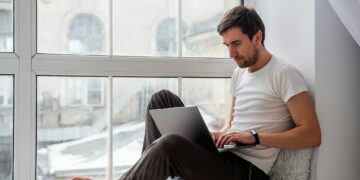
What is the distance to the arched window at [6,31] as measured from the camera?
1726mm

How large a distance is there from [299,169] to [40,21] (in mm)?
1342

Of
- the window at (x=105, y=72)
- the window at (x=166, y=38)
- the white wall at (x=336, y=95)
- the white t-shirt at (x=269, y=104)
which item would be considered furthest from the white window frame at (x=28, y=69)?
the white wall at (x=336, y=95)

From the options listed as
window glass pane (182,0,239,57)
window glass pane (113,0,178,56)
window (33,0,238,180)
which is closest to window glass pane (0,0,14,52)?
window (33,0,238,180)

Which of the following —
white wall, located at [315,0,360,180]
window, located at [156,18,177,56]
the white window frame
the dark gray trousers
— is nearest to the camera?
the dark gray trousers

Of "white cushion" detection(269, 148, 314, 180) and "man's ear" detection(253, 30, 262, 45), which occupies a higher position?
"man's ear" detection(253, 30, 262, 45)

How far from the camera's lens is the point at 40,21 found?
5.86 feet

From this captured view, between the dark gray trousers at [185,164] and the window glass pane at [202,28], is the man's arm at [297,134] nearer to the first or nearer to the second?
the dark gray trousers at [185,164]

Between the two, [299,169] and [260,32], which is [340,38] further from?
[299,169]

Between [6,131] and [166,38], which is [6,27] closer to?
[6,131]

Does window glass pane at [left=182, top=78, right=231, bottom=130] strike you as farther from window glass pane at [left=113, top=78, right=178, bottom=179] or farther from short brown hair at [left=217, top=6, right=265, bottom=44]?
short brown hair at [left=217, top=6, right=265, bottom=44]

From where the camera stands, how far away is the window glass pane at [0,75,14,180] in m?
1.74

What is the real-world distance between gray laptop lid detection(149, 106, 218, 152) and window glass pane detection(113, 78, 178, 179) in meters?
0.44

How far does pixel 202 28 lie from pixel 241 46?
20.2 inches

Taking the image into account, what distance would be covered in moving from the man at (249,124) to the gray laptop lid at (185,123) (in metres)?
0.06
